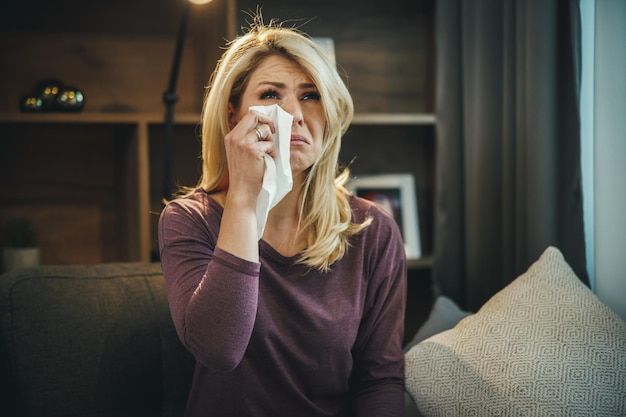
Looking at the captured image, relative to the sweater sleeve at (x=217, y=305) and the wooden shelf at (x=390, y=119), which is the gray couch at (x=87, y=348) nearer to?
the sweater sleeve at (x=217, y=305)

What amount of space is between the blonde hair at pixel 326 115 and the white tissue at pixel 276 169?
150 mm

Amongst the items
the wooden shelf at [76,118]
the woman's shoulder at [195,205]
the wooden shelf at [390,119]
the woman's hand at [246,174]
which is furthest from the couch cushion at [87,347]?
the wooden shelf at [390,119]

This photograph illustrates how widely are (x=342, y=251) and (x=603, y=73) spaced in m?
0.65

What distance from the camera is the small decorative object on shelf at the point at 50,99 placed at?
Answer: 6.37 ft

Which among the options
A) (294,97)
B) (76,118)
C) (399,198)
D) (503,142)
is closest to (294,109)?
(294,97)

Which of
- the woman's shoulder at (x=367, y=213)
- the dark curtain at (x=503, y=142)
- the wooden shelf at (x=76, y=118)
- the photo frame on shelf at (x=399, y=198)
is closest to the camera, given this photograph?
the woman's shoulder at (x=367, y=213)

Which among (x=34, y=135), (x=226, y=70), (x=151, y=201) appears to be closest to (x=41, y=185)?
(x=34, y=135)

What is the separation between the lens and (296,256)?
1.36 meters

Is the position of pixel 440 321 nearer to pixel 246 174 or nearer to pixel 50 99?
pixel 246 174

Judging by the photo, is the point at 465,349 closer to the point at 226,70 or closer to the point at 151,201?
the point at 226,70

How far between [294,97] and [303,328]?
0.44 m

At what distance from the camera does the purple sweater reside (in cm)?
127

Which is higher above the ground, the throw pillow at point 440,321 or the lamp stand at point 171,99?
the lamp stand at point 171,99

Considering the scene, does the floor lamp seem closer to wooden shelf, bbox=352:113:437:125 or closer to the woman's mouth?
wooden shelf, bbox=352:113:437:125
